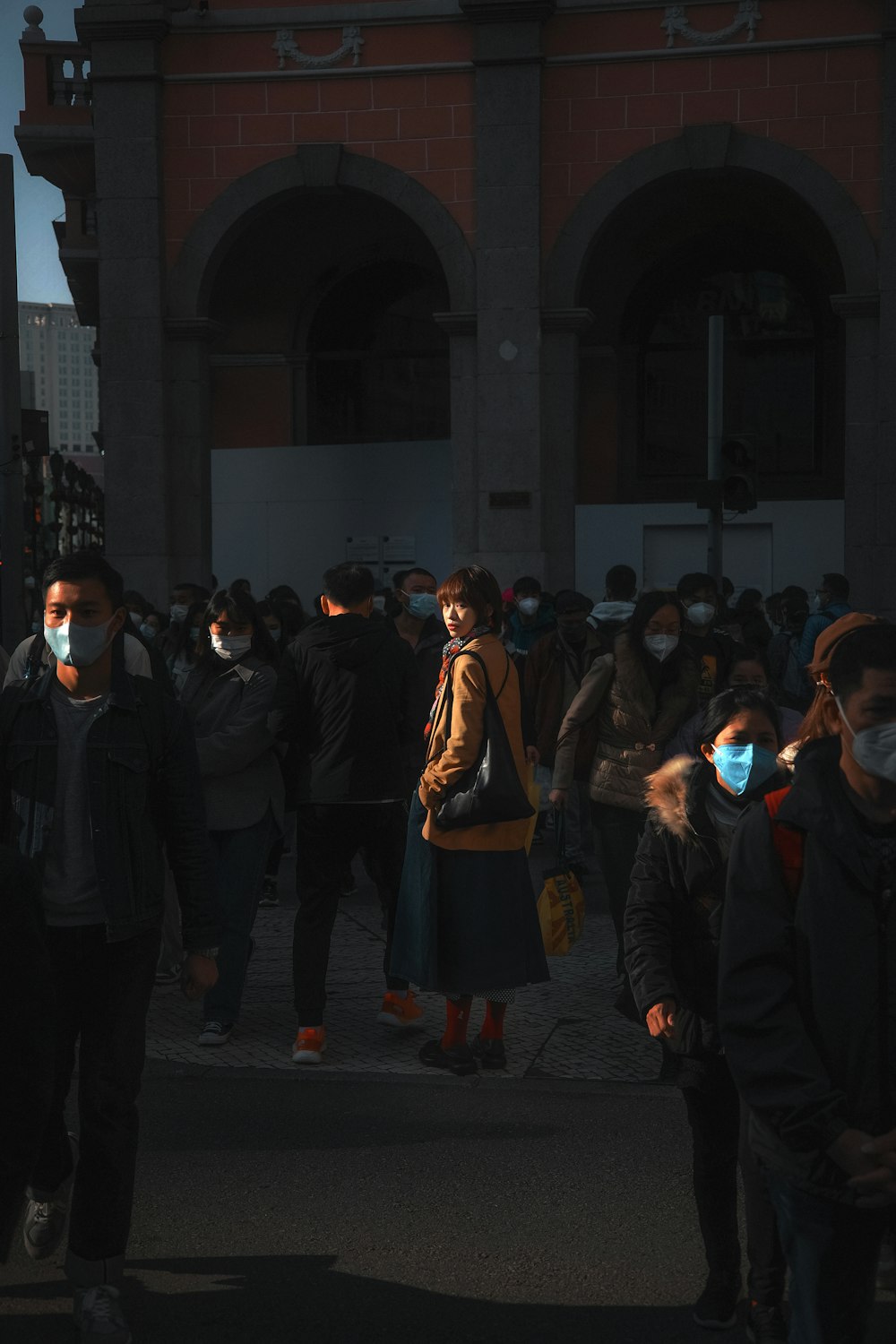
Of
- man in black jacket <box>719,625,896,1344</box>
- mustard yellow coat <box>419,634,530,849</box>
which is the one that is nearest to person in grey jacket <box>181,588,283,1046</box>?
mustard yellow coat <box>419,634,530,849</box>

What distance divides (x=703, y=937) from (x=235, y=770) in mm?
3073

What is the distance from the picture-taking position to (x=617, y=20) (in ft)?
56.6

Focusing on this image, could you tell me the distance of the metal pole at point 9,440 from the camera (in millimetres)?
16094

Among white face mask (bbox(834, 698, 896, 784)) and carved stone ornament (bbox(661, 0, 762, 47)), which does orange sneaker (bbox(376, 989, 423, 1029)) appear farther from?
carved stone ornament (bbox(661, 0, 762, 47))

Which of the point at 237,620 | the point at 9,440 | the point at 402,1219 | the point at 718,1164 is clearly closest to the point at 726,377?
the point at 9,440

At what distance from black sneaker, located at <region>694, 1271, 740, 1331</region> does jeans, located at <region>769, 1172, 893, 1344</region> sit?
117cm

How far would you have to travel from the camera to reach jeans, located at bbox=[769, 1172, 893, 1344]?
9.09ft

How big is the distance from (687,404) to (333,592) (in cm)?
1513

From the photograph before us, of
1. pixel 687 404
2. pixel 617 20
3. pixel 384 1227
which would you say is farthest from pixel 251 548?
pixel 384 1227

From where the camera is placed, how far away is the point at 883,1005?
272 centimetres

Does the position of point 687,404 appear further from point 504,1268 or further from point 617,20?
point 504,1268

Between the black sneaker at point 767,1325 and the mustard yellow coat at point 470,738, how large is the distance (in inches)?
102

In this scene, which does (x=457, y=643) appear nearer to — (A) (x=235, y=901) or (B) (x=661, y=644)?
(B) (x=661, y=644)

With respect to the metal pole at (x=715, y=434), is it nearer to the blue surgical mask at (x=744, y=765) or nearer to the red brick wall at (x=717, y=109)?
the red brick wall at (x=717, y=109)
